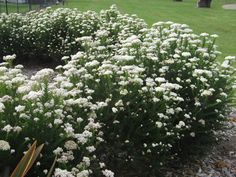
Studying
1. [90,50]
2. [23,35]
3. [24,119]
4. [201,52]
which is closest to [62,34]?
[23,35]

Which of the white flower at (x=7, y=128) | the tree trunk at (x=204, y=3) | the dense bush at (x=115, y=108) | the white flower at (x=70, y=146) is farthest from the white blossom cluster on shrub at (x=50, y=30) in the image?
the tree trunk at (x=204, y=3)

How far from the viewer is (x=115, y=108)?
15.1 ft

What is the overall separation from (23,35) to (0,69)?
277 inches

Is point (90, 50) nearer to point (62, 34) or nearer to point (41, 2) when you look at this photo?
point (62, 34)

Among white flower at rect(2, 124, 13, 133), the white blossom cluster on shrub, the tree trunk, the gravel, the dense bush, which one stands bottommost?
the tree trunk

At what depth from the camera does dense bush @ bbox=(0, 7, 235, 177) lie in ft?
13.1

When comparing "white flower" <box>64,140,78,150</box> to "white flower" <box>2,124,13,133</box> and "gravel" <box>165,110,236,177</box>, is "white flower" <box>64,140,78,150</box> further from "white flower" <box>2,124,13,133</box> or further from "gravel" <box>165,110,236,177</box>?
"gravel" <box>165,110,236,177</box>

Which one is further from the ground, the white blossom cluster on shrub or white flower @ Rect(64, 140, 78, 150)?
white flower @ Rect(64, 140, 78, 150)

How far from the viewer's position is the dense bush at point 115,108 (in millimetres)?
4008

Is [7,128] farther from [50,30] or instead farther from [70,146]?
[50,30]

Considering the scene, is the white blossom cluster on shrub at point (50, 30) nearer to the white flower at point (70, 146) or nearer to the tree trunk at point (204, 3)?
the white flower at point (70, 146)

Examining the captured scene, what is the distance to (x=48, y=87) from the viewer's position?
15.1 ft

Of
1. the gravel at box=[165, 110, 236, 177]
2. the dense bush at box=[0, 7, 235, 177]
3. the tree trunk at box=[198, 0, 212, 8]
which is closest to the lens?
the dense bush at box=[0, 7, 235, 177]

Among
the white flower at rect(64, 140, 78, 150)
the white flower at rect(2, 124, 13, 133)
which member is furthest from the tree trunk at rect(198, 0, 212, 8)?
the white flower at rect(2, 124, 13, 133)
